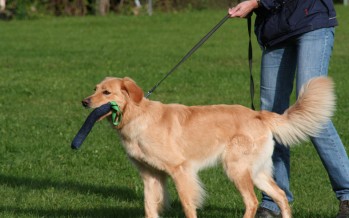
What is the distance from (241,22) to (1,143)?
1931 cm

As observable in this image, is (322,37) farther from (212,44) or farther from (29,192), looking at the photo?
(212,44)

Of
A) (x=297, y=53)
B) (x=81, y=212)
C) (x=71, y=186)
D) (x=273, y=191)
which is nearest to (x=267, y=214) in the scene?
(x=273, y=191)

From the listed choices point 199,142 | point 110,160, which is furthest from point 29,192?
point 199,142

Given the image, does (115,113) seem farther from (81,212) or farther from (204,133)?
(81,212)

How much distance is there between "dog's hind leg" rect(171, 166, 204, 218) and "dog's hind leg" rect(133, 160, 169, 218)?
1.14 ft

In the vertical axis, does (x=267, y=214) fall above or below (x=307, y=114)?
below

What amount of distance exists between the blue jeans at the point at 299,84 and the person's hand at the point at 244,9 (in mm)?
372

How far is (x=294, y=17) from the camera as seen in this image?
627 centimetres

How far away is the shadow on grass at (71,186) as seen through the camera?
296 inches

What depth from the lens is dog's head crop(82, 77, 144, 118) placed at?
5980 millimetres

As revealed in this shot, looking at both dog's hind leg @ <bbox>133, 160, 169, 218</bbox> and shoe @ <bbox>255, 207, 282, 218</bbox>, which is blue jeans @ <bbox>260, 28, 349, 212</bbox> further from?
dog's hind leg @ <bbox>133, 160, 169, 218</bbox>

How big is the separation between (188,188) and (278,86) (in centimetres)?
125

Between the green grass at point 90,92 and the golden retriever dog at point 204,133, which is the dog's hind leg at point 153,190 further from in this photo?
the green grass at point 90,92

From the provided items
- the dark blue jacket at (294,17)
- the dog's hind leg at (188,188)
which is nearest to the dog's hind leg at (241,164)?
the dog's hind leg at (188,188)
